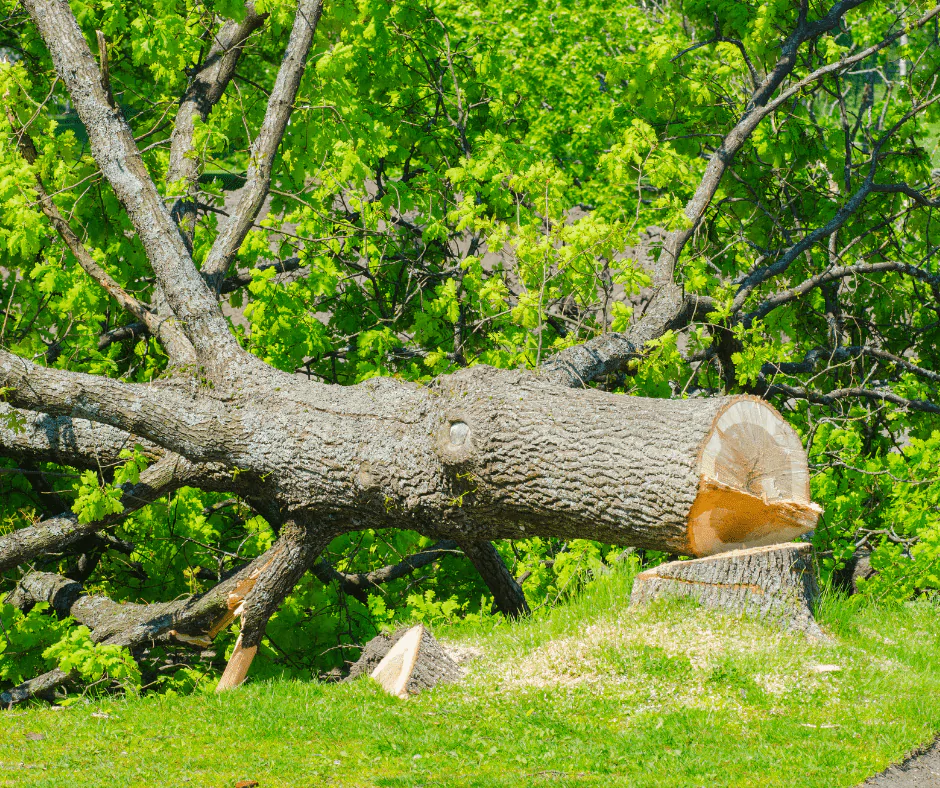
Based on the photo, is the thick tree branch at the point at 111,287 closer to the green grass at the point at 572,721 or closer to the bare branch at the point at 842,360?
the green grass at the point at 572,721

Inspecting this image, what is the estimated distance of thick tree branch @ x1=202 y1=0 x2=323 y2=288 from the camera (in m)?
7.35

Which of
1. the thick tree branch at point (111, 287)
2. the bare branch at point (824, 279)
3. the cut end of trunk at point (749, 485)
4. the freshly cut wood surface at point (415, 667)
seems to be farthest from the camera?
the bare branch at point (824, 279)

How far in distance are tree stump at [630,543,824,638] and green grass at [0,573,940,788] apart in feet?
0.37

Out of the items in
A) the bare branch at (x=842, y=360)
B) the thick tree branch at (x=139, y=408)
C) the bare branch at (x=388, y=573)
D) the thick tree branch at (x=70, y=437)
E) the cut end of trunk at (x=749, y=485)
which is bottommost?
the bare branch at (x=388, y=573)

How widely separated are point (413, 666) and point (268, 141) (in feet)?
13.0

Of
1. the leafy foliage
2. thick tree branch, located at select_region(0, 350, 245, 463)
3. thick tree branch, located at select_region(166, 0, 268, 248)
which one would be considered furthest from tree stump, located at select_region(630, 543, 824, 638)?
thick tree branch, located at select_region(166, 0, 268, 248)

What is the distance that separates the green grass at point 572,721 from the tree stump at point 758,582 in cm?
11

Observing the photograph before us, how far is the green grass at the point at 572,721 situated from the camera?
4555 mm

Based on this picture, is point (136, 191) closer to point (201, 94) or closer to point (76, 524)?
point (201, 94)

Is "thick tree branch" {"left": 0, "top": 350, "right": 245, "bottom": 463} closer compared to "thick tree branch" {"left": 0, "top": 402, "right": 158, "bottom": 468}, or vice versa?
"thick tree branch" {"left": 0, "top": 350, "right": 245, "bottom": 463}

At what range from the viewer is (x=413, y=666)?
230 inches

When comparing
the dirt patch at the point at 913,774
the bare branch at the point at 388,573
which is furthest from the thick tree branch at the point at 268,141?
the dirt patch at the point at 913,774

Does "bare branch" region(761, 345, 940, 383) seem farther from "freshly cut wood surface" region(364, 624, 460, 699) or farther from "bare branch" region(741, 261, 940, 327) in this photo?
"freshly cut wood surface" region(364, 624, 460, 699)

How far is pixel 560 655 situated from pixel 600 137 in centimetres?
813
